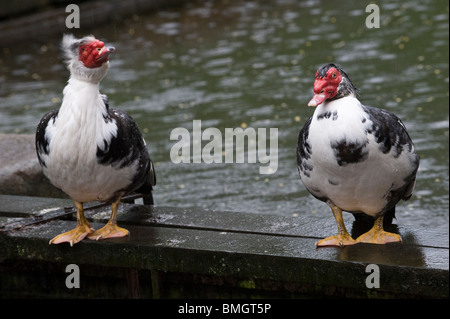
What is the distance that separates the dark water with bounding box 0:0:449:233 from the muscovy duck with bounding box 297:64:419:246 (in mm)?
2500

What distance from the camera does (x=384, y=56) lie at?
1064 centimetres

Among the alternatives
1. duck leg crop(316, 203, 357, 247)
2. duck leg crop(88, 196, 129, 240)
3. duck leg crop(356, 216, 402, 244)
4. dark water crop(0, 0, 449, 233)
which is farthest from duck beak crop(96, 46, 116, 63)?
dark water crop(0, 0, 449, 233)

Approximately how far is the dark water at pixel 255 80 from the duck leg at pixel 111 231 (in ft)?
7.70

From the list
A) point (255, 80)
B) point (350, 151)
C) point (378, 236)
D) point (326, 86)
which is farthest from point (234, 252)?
point (255, 80)

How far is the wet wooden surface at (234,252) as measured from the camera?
3830mm

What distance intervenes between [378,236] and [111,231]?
1.39 metres

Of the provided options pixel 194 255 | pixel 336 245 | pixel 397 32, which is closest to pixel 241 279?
pixel 194 255

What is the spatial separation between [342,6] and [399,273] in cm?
1073

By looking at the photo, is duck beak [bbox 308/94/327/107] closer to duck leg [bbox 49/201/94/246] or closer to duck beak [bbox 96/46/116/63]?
duck beak [bbox 96/46/116/63]

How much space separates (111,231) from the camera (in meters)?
4.48

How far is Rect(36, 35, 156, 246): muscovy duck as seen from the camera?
4.03m

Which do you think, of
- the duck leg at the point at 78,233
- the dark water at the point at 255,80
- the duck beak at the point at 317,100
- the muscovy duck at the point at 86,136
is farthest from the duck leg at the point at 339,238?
the dark water at the point at 255,80

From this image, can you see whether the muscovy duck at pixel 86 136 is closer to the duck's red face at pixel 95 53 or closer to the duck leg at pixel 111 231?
the duck's red face at pixel 95 53
